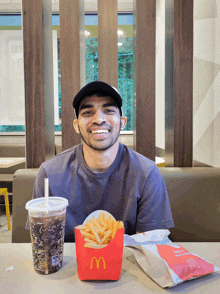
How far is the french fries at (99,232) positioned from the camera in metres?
0.71

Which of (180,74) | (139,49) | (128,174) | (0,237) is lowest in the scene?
(0,237)

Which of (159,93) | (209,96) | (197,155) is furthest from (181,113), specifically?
Answer: (159,93)

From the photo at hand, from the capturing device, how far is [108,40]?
1828mm

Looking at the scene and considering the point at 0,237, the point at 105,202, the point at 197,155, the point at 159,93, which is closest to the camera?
the point at 105,202

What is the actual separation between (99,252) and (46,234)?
6.2 inches

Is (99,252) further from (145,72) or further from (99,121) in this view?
(145,72)

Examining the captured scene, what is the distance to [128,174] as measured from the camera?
130cm

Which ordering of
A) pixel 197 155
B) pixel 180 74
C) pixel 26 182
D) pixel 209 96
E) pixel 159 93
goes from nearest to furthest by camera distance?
pixel 26 182
pixel 180 74
pixel 209 96
pixel 197 155
pixel 159 93

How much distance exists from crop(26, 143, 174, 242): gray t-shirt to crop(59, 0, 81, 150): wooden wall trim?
556mm

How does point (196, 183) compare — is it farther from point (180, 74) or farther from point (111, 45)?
point (111, 45)

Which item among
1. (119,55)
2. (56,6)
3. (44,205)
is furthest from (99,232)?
(56,6)

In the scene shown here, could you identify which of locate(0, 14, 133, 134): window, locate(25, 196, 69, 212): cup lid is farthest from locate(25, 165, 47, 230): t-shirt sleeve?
locate(0, 14, 133, 134): window

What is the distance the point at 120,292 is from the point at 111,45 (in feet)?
5.22

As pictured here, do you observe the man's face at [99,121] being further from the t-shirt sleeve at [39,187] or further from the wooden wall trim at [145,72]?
the wooden wall trim at [145,72]
